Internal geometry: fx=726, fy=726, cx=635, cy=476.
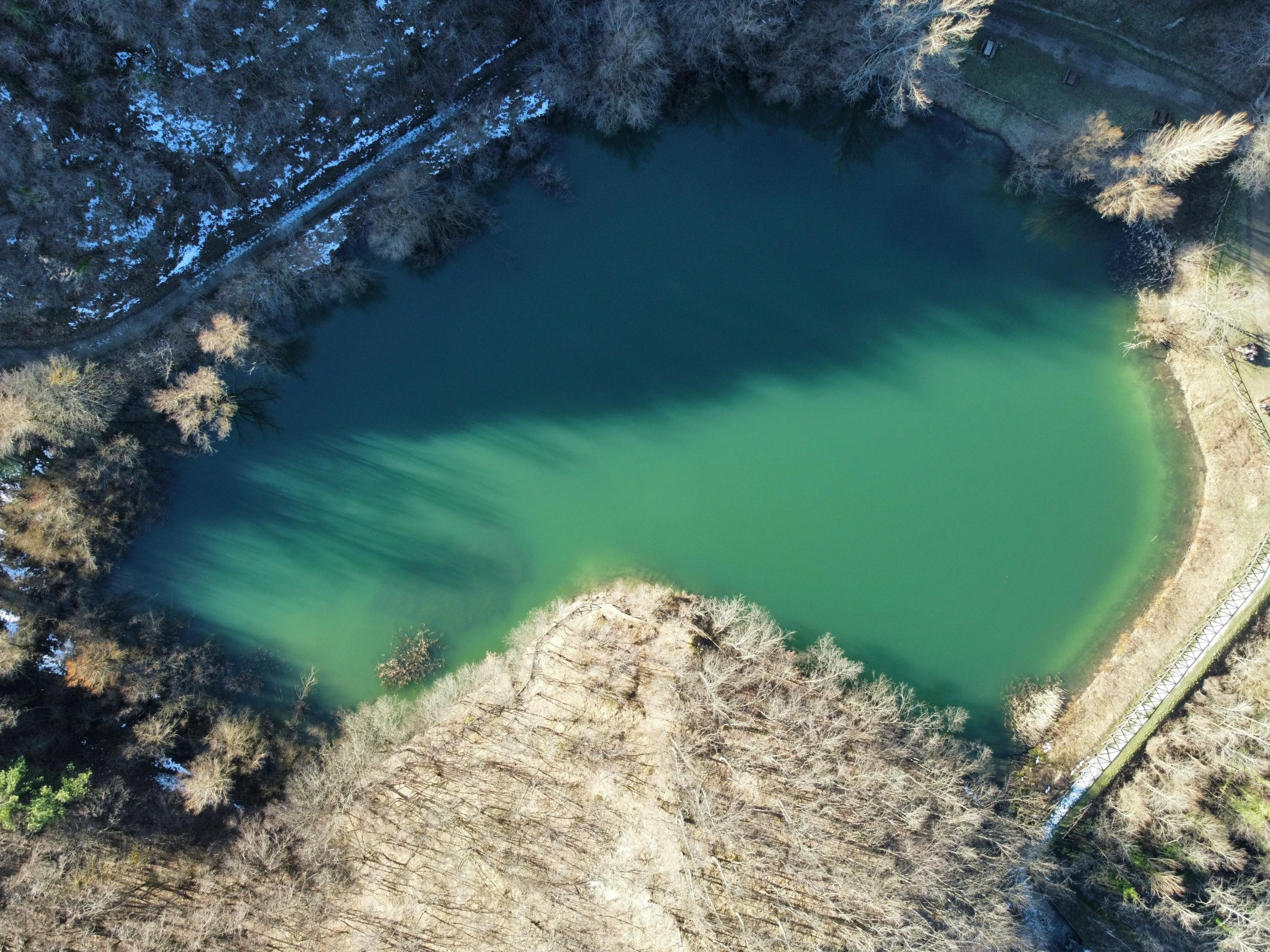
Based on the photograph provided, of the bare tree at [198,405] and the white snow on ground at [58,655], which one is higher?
the bare tree at [198,405]

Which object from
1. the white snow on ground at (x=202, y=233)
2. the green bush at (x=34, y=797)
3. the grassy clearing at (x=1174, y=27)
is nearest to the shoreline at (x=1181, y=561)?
the grassy clearing at (x=1174, y=27)

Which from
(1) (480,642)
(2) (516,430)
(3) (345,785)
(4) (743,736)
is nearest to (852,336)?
(2) (516,430)

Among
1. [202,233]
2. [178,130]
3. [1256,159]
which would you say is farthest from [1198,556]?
[178,130]

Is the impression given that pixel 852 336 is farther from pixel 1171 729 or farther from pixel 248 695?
pixel 248 695

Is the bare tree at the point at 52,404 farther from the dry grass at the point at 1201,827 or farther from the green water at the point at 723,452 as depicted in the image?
the dry grass at the point at 1201,827

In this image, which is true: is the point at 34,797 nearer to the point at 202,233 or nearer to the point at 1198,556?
the point at 202,233

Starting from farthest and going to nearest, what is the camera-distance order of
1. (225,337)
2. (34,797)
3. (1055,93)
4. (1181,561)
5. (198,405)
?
(1181,561), (198,405), (1055,93), (225,337), (34,797)
